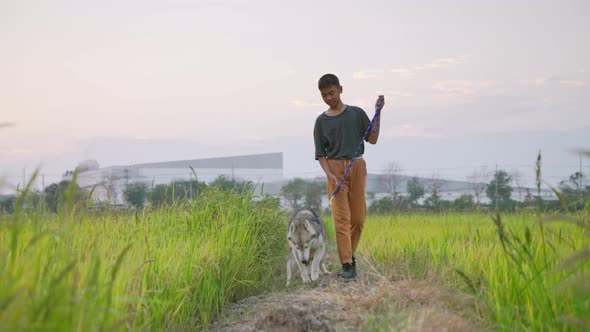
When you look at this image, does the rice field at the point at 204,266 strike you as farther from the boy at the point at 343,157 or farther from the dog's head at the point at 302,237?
the boy at the point at 343,157

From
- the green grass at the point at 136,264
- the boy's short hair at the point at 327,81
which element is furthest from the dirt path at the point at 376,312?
the boy's short hair at the point at 327,81

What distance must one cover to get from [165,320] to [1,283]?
5.97 ft

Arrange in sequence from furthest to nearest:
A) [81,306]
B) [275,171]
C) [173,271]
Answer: [275,171] → [173,271] → [81,306]

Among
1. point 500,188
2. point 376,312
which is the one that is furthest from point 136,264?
point 500,188

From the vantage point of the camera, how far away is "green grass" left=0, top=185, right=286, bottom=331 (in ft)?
8.17

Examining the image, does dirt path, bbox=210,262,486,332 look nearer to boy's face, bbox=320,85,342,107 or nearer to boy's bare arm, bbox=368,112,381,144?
boy's bare arm, bbox=368,112,381,144

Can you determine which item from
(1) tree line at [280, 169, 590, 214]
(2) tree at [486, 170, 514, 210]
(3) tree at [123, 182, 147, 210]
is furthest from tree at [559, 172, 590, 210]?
(2) tree at [486, 170, 514, 210]

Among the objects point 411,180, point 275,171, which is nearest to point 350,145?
point 411,180

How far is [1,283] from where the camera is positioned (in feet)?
8.49

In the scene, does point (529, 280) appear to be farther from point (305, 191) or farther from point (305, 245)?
point (305, 191)

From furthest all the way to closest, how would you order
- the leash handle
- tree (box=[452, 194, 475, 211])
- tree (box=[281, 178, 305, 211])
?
1. tree (box=[281, 178, 305, 211])
2. tree (box=[452, 194, 475, 211])
3. the leash handle

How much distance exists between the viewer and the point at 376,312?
14.9ft

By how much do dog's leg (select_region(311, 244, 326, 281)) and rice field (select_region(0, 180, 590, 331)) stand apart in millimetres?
586

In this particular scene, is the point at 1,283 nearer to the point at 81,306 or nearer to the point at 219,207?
the point at 81,306
